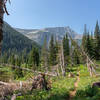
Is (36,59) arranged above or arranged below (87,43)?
below

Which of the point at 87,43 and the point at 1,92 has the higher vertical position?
the point at 87,43

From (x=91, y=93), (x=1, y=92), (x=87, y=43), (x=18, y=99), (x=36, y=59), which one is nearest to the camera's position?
(x=18, y=99)

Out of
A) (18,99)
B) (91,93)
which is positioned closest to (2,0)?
(18,99)

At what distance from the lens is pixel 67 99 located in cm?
751

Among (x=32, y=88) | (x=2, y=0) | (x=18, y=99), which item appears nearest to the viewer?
(x=2, y=0)

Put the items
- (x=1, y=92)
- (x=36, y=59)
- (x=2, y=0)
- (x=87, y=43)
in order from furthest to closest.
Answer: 1. (x=36, y=59)
2. (x=87, y=43)
3. (x=1, y=92)
4. (x=2, y=0)

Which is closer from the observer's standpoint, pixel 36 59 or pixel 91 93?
pixel 91 93

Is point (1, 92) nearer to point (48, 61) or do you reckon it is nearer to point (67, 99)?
point (67, 99)

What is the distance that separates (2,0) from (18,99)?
5467 mm

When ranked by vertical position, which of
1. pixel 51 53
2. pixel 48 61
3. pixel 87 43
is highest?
pixel 87 43

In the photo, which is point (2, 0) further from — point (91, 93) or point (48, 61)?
point (48, 61)

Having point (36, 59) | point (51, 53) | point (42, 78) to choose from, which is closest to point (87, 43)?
point (51, 53)

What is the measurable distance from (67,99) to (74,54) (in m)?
57.9

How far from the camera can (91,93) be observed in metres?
7.20
